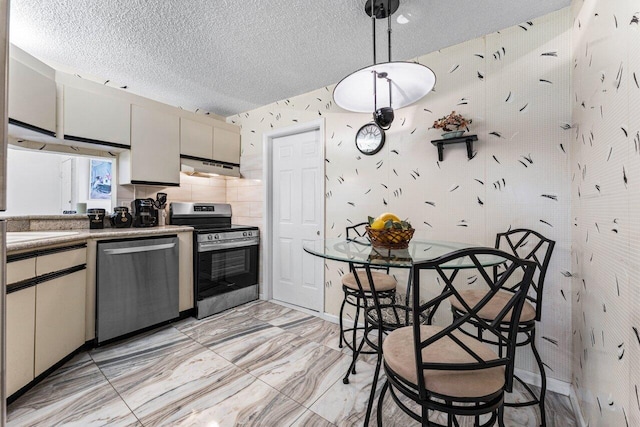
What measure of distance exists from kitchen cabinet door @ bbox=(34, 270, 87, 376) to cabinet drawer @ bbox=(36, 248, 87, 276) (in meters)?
0.07

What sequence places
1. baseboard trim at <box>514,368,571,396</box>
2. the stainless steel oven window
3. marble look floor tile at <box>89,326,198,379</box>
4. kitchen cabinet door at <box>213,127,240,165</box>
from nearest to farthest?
baseboard trim at <box>514,368,571,396</box>, marble look floor tile at <box>89,326,198,379</box>, the stainless steel oven window, kitchen cabinet door at <box>213,127,240,165</box>

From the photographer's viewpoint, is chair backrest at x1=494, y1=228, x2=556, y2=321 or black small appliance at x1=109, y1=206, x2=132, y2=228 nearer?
chair backrest at x1=494, y1=228, x2=556, y2=321

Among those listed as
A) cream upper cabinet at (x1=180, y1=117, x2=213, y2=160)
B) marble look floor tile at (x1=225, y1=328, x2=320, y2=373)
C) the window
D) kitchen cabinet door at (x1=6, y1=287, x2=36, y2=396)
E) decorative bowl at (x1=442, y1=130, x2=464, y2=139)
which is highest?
cream upper cabinet at (x1=180, y1=117, x2=213, y2=160)

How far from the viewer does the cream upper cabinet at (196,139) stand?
3107 mm

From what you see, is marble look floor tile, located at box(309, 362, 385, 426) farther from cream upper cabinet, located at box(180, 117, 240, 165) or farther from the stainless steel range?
cream upper cabinet, located at box(180, 117, 240, 165)

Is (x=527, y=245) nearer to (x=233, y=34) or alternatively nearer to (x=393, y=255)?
(x=393, y=255)

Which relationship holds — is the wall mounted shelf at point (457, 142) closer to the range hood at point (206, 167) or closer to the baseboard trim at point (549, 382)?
the baseboard trim at point (549, 382)

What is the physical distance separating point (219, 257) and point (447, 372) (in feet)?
8.54

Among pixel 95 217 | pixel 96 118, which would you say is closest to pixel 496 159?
pixel 96 118

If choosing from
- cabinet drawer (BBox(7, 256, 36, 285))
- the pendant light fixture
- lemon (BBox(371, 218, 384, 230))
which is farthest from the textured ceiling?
cabinet drawer (BBox(7, 256, 36, 285))

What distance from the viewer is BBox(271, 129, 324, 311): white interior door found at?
3096 millimetres

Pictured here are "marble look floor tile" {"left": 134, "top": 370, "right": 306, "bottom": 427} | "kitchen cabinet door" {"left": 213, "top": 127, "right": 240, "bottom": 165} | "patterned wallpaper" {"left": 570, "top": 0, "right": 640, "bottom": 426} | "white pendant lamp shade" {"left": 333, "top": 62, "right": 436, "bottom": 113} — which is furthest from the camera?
"kitchen cabinet door" {"left": 213, "top": 127, "right": 240, "bottom": 165}

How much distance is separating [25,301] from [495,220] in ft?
10.2

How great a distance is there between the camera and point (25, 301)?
167cm
